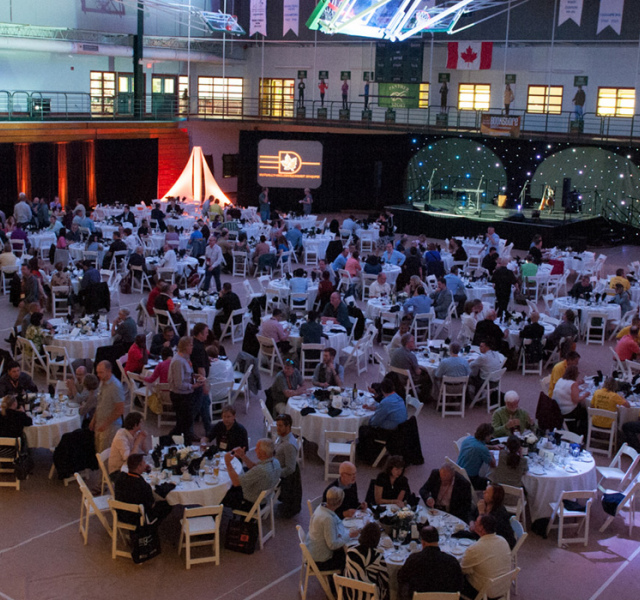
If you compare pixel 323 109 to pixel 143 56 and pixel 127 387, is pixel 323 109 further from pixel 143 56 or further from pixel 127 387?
pixel 127 387

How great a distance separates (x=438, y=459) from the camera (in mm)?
9453

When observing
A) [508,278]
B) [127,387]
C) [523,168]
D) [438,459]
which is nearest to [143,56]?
[523,168]

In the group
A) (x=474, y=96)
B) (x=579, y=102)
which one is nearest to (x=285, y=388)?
(x=579, y=102)

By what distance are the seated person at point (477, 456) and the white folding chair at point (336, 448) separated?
1.18 m

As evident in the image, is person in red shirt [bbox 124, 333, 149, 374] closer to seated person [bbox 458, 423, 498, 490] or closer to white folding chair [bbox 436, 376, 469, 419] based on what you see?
white folding chair [bbox 436, 376, 469, 419]

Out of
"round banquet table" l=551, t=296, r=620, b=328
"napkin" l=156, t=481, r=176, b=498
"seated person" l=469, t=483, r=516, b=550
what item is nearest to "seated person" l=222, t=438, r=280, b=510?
"napkin" l=156, t=481, r=176, b=498

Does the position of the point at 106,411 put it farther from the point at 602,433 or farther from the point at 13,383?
the point at 602,433

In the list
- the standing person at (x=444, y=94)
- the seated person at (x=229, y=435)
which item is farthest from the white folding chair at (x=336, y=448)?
the standing person at (x=444, y=94)

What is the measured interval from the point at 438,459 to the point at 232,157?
81.2 feet

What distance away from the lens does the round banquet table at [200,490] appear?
7.41 meters

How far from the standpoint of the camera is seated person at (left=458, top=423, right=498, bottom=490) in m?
7.95

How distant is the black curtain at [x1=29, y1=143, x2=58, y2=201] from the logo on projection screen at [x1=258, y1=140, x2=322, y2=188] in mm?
6497

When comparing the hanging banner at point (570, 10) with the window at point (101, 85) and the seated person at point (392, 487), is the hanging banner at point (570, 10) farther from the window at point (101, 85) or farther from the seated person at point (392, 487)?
the seated person at point (392, 487)

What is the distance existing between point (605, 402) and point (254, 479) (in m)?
4.33
